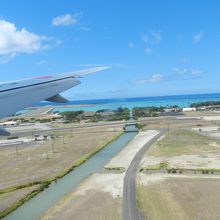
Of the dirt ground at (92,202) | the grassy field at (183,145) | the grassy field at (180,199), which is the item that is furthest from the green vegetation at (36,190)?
the grassy field at (183,145)

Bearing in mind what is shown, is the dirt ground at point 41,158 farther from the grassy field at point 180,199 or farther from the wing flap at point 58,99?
the wing flap at point 58,99

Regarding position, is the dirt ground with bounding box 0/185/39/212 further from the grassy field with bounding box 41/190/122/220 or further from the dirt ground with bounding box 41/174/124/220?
the grassy field with bounding box 41/190/122/220

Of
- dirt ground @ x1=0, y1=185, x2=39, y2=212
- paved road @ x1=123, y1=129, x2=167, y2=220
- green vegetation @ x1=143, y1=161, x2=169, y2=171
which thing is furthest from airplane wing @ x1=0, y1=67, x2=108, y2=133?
green vegetation @ x1=143, y1=161, x2=169, y2=171

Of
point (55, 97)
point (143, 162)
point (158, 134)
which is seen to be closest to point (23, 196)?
point (143, 162)

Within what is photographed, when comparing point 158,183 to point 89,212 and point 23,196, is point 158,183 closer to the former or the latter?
point 89,212

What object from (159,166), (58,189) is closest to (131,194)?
(58,189)
